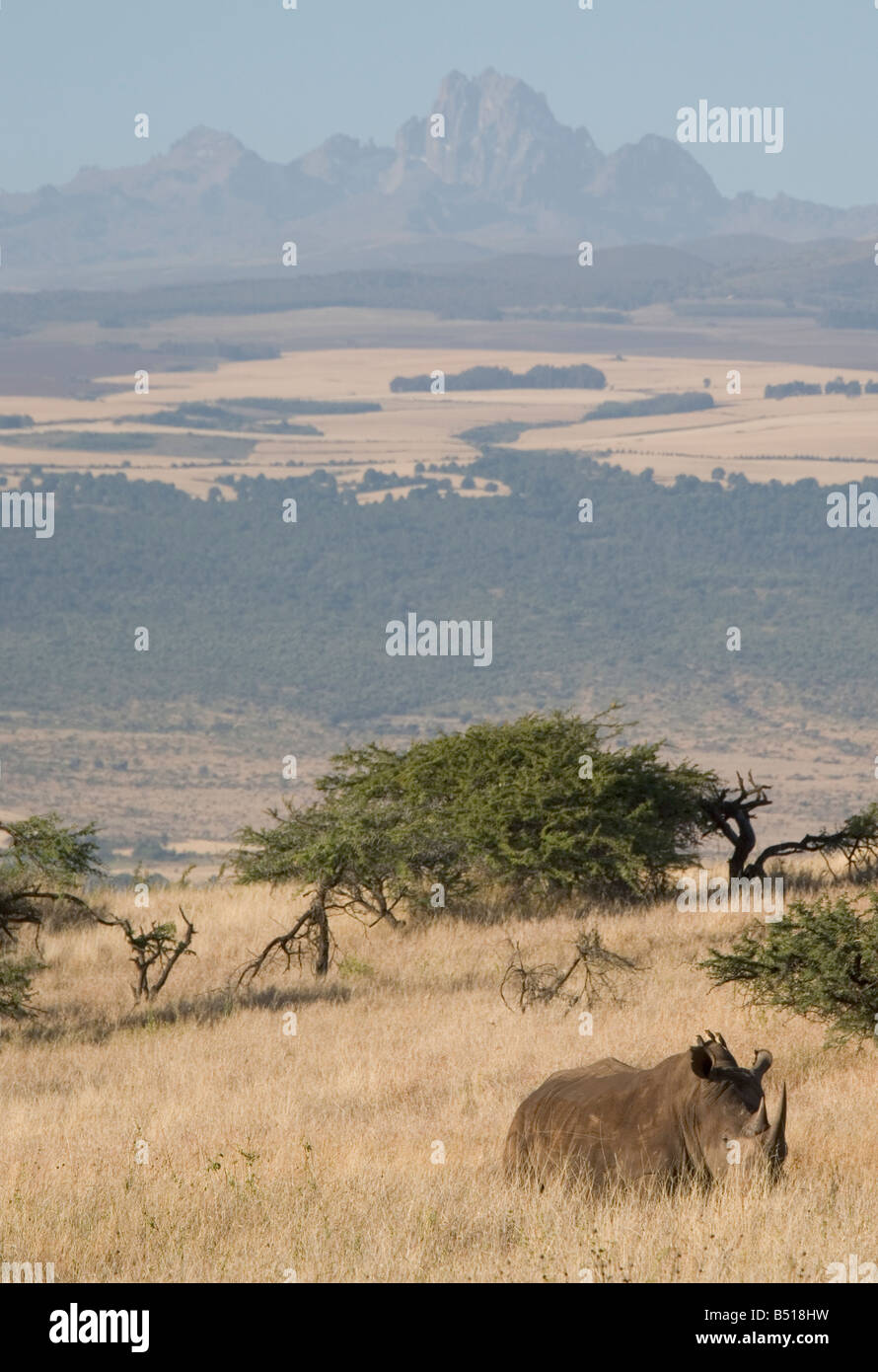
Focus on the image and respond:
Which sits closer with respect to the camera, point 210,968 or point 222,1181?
point 222,1181

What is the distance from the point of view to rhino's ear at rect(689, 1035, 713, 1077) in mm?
8227

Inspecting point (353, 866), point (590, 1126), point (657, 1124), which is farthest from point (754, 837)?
point (657, 1124)

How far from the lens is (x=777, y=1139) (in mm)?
8125

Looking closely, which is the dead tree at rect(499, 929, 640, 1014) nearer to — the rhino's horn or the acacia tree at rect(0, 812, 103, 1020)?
the acacia tree at rect(0, 812, 103, 1020)

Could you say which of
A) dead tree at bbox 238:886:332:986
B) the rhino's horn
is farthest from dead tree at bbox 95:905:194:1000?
the rhino's horn

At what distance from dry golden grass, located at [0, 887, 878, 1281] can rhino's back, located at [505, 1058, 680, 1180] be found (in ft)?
0.92

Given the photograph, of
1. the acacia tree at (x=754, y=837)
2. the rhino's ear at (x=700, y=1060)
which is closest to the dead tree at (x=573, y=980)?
the acacia tree at (x=754, y=837)

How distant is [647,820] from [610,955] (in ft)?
20.0

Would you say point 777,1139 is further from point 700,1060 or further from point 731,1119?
point 700,1060

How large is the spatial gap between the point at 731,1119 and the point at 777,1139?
23cm
